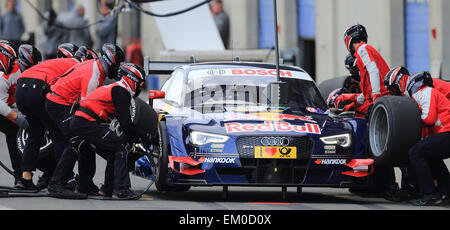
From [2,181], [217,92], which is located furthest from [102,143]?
[2,181]

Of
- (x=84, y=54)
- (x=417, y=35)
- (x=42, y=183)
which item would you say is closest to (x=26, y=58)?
(x=84, y=54)

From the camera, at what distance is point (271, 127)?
11859 mm

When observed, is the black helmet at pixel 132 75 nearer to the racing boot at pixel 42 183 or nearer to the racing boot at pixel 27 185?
the racing boot at pixel 27 185

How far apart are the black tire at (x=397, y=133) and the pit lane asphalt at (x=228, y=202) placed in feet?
1.55

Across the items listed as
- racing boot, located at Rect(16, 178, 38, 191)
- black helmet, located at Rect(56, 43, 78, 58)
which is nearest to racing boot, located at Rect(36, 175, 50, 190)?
racing boot, located at Rect(16, 178, 38, 191)

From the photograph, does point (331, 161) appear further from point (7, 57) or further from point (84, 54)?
point (7, 57)

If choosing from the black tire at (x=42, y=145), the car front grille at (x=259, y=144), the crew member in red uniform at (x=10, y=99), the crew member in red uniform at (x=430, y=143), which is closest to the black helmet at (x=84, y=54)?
the crew member in red uniform at (x=10, y=99)

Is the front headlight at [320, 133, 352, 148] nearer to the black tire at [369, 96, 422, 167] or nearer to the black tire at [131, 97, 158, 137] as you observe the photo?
the black tire at [369, 96, 422, 167]

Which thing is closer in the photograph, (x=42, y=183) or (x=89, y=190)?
(x=89, y=190)

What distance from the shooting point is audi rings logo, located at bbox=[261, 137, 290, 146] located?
38.3 feet

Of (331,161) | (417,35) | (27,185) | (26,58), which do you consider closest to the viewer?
(331,161)

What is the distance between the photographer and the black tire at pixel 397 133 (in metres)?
11.9

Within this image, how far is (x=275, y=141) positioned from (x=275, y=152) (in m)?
0.10

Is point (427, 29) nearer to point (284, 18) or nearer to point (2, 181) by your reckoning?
point (284, 18)
